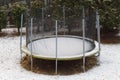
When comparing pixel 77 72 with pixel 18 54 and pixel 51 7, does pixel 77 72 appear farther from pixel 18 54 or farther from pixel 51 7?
pixel 51 7

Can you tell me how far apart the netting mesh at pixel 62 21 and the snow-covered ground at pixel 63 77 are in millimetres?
904

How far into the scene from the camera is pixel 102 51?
866 centimetres

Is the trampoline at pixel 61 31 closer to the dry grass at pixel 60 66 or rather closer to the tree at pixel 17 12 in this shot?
the dry grass at pixel 60 66

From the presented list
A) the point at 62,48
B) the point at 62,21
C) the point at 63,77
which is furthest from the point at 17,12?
the point at 63,77

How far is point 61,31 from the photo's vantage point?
1010 cm

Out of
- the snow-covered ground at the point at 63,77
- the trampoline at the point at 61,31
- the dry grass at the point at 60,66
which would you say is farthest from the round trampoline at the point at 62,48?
the snow-covered ground at the point at 63,77

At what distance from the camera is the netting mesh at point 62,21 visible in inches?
357

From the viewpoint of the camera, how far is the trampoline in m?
7.02

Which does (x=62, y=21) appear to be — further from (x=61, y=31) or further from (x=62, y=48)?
(x=62, y=48)

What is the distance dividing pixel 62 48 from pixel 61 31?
8.71ft

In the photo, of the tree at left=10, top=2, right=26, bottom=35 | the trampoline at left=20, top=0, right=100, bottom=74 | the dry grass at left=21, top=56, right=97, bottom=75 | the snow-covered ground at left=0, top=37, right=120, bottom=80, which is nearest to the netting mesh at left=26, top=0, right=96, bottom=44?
the trampoline at left=20, top=0, right=100, bottom=74

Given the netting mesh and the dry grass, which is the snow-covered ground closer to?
the dry grass

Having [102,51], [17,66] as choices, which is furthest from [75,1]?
[17,66]

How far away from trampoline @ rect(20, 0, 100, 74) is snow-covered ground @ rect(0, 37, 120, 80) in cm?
45
